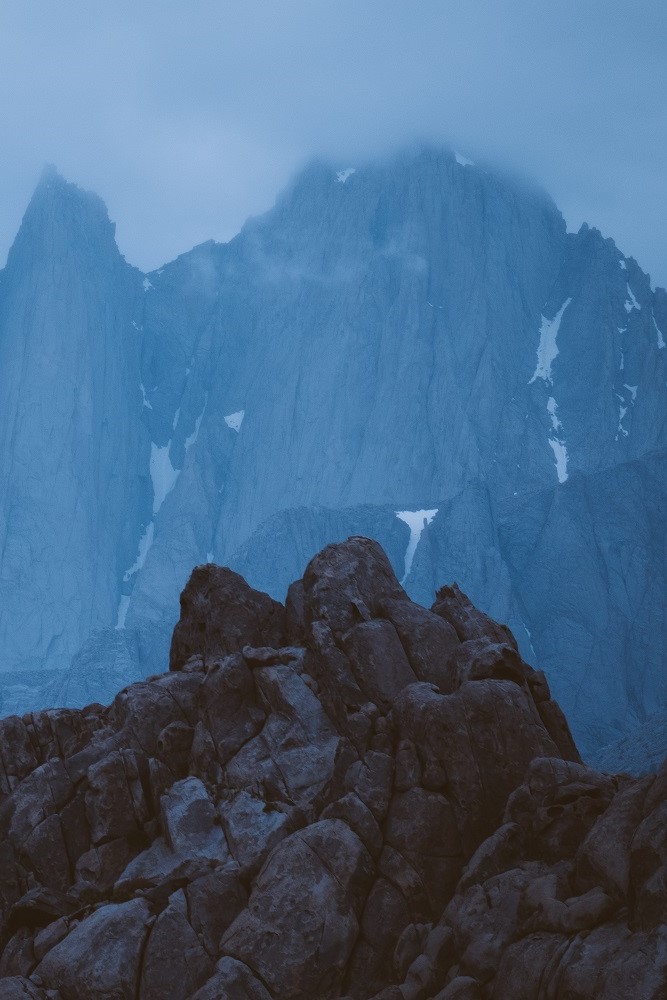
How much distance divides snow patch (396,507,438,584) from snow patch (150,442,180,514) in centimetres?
5402

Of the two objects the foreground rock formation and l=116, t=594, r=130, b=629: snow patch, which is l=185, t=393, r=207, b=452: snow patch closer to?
l=116, t=594, r=130, b=629: snow patch

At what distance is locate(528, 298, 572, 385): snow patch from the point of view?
159 metres

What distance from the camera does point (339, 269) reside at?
550ft

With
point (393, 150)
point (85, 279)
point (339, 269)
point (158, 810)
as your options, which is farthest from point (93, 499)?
point (158, 810)

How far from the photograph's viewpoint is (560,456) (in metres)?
150

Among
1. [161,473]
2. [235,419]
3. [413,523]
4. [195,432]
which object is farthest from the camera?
[195,432]

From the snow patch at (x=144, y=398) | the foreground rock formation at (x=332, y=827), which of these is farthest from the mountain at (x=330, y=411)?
the foreground rock formation at (x=332, y=827)

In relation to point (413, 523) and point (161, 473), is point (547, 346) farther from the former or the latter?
point (161, 473)

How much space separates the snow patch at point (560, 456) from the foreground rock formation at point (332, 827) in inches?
4021

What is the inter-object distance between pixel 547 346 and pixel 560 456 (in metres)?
21.0

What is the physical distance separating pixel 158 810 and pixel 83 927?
6.58 m

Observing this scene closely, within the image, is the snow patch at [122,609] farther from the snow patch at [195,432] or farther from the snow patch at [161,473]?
the snow patch at [195,432]

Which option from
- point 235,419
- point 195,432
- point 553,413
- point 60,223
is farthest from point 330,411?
point 60,223

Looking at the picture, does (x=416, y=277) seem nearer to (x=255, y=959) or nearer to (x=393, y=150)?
(x=393, y=150)
